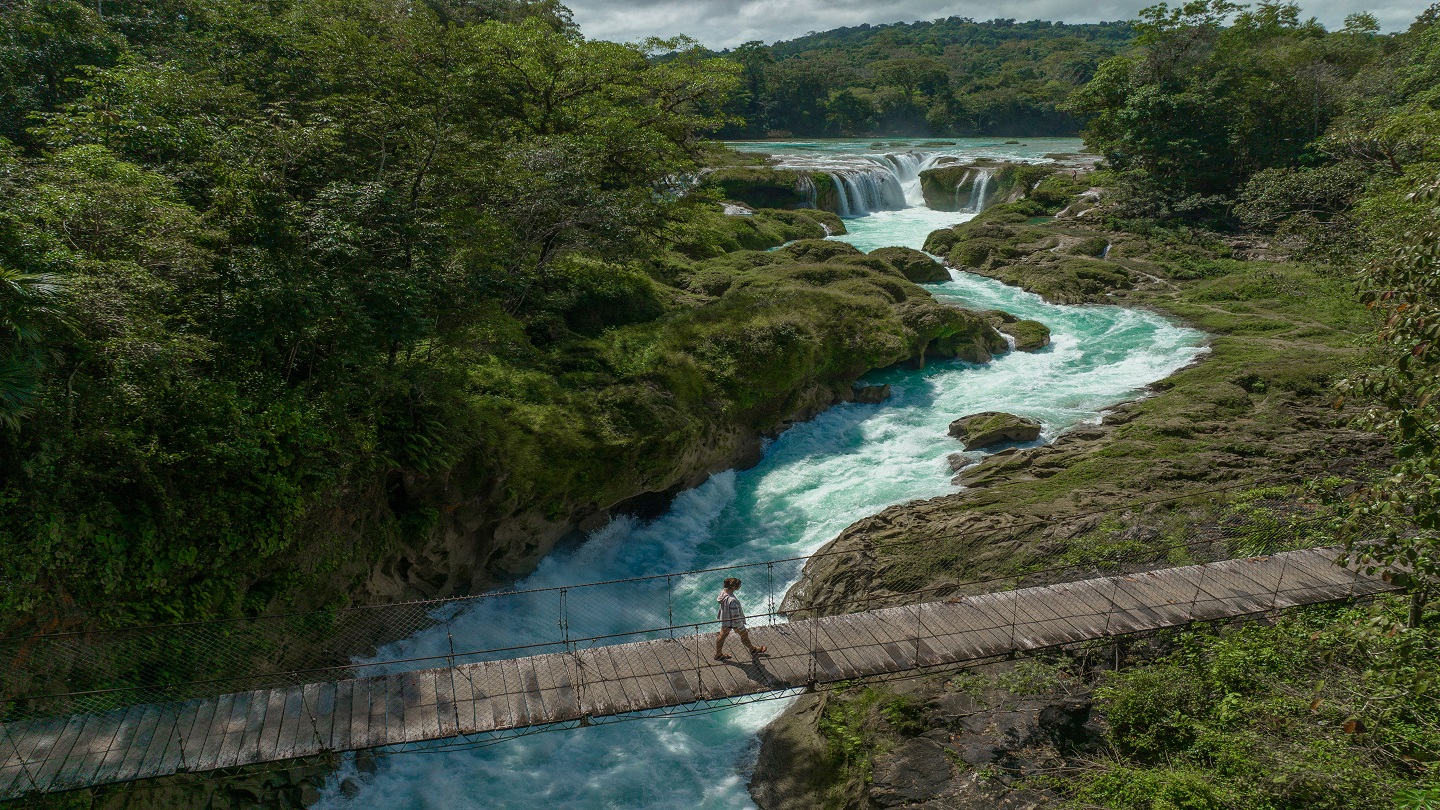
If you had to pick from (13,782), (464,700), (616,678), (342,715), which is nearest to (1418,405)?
(616,678)

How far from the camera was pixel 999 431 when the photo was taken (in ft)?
67.6

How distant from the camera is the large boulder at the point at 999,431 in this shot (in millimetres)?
20609

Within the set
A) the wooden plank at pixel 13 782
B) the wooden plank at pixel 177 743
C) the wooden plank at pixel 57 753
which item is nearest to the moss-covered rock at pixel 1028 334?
the wooden plank at pixel 177 743

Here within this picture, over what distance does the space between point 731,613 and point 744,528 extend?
7.67m

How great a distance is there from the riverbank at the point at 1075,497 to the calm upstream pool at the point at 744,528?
3.48ft

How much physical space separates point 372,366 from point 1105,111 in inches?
1764

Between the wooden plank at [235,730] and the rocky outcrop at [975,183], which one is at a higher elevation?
the rocky outcrop at [975,183]

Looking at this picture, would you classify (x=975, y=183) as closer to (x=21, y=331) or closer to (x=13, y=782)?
(x=21, y=331)

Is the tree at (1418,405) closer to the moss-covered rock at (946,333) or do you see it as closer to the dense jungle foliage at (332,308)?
the dense jungle foliage at (332,308)

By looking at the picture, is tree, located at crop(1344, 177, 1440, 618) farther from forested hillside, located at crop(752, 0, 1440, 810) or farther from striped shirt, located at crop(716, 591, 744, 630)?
striped shirt, located at crop(716, 591, 744, 630)

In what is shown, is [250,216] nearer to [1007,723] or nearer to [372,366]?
[372,366]

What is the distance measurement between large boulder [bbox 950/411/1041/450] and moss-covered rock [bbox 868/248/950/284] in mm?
14586

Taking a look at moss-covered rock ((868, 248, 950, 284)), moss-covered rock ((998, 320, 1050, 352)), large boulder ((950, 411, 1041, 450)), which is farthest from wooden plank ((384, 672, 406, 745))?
moss-covered rock ((868, 248, 950, 284))

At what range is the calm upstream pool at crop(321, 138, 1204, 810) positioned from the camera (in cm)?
1188
